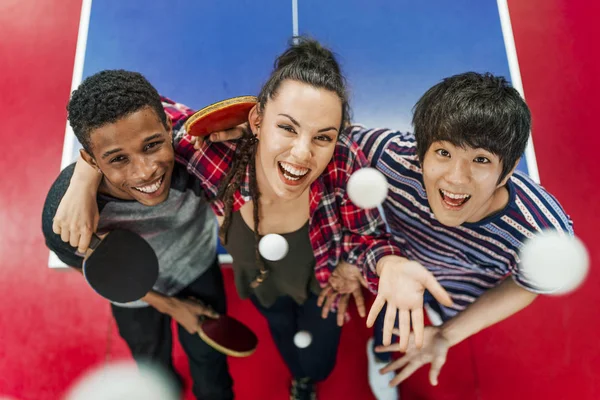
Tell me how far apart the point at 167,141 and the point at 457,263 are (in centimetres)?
151

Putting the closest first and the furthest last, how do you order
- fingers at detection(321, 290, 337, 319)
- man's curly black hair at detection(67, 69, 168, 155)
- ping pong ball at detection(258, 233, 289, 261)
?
man's curly black hair at detection(67, 69, 168, 155)
ping pong ball at detection(258, 233, 289, 261)
fingers at detection(321, 290, 337, 319)

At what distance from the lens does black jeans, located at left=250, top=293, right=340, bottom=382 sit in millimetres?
2697

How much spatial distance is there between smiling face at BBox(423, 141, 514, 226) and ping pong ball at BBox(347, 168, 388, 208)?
0.24m

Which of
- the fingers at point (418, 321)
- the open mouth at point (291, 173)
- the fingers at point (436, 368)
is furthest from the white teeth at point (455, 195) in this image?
the fingers at point (436, 368)

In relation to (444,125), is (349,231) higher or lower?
lower

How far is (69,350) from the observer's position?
314 cm

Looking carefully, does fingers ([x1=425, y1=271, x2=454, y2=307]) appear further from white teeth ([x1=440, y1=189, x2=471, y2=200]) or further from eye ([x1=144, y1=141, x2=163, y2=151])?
eye ([x1=144, y1=141, x2=163, y2=151])

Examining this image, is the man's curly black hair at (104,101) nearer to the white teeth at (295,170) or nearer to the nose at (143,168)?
the nose at (143,168)

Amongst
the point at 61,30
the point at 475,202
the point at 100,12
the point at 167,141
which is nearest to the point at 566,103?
the point at 475,202

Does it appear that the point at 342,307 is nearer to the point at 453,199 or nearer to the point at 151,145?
the point at 453,199

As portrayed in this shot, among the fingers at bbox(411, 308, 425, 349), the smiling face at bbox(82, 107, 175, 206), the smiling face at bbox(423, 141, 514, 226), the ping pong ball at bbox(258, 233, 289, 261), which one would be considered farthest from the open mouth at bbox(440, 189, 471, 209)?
the smiling face at bbox(82, 107, 175, 206)

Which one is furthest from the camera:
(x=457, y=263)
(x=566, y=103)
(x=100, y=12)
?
(x=100, y=12)

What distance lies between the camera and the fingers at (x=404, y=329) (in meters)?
1.83

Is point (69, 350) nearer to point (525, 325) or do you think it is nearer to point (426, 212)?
point (426, 212)
